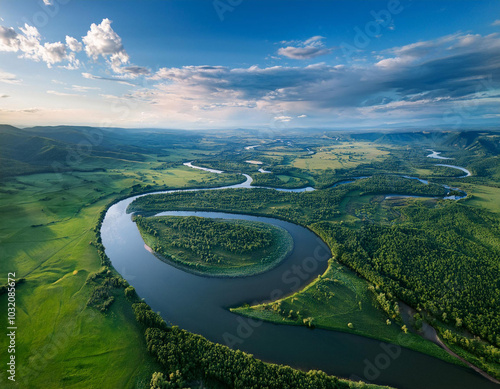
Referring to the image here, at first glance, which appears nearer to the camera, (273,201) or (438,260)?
(438,260)

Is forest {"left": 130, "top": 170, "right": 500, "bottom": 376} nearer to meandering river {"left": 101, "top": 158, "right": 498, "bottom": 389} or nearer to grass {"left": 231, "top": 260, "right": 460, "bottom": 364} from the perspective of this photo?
grass {"left": 231, "top": 260, "right": 460, "bottom": 364}

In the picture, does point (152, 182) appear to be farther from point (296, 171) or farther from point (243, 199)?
point (296, 171)

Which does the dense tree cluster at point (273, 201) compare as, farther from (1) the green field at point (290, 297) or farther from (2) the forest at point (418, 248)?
(1) the green field at point (290, 297)

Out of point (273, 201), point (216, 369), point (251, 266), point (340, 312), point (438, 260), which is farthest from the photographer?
point (273, 201)

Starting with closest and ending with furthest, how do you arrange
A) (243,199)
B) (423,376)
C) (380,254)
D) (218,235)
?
1. (423,376)
2. (380,254)
3. (218,235)
4. (243,199)

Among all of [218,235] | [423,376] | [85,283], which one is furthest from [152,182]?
[423,376]

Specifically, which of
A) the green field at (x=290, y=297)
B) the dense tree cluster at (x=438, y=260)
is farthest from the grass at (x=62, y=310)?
the dense tree cluster at (x=438, y=260)

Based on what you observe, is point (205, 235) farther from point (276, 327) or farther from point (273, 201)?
point (273, 201)

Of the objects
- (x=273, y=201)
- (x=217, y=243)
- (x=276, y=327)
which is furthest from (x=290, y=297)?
(x=273, y=201)

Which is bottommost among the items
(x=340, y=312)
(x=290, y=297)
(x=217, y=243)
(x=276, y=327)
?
(x=276, y=327)

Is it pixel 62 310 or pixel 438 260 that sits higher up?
pixel 438 260
